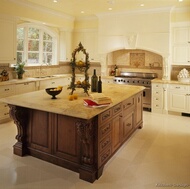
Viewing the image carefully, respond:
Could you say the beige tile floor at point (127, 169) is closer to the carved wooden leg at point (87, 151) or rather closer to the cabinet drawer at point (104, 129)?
the carved wooden leg at point (87, 151)

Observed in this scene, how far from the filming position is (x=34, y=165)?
9.98 ft

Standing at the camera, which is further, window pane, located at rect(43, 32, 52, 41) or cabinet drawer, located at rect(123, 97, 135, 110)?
window pane, located at rect(43, 32, 52, 41)

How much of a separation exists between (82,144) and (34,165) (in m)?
0.86

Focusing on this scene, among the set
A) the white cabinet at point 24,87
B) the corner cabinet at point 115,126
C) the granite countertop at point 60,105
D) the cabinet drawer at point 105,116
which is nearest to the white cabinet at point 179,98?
the corner cabinet at point 115,126

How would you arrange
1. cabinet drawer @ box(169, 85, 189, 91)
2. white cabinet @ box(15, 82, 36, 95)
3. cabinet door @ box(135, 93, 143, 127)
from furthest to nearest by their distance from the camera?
cabinet drawer @ box(169, 85, 189, 91) → white cabinet @ box(15, 82, 36, 95) → cabinet door @ box(135, 93, 143, 127)

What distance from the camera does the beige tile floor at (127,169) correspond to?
261 centimetres

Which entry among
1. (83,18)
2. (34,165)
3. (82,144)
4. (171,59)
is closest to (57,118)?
(82,144)

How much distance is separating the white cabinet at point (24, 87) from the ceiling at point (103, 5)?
2164 mm

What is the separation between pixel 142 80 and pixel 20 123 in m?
4.11

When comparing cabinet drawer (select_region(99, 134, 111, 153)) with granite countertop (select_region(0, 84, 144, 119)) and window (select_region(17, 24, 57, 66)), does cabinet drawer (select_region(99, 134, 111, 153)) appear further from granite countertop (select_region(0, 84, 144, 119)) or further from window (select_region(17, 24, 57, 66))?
window (select_region(17, 24, 57, 66))

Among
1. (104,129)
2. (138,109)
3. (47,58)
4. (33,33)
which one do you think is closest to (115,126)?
(104,129)

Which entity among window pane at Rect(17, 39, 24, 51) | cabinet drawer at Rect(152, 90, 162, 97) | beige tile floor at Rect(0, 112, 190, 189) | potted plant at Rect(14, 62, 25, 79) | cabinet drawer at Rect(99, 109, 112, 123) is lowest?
beige tile floor at Rect(0, 112, 190, 189)

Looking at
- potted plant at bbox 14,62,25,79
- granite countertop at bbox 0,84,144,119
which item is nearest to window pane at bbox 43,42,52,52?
potted plant at bbox 14,62,25,79

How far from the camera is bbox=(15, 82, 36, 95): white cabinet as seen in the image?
520 cm
